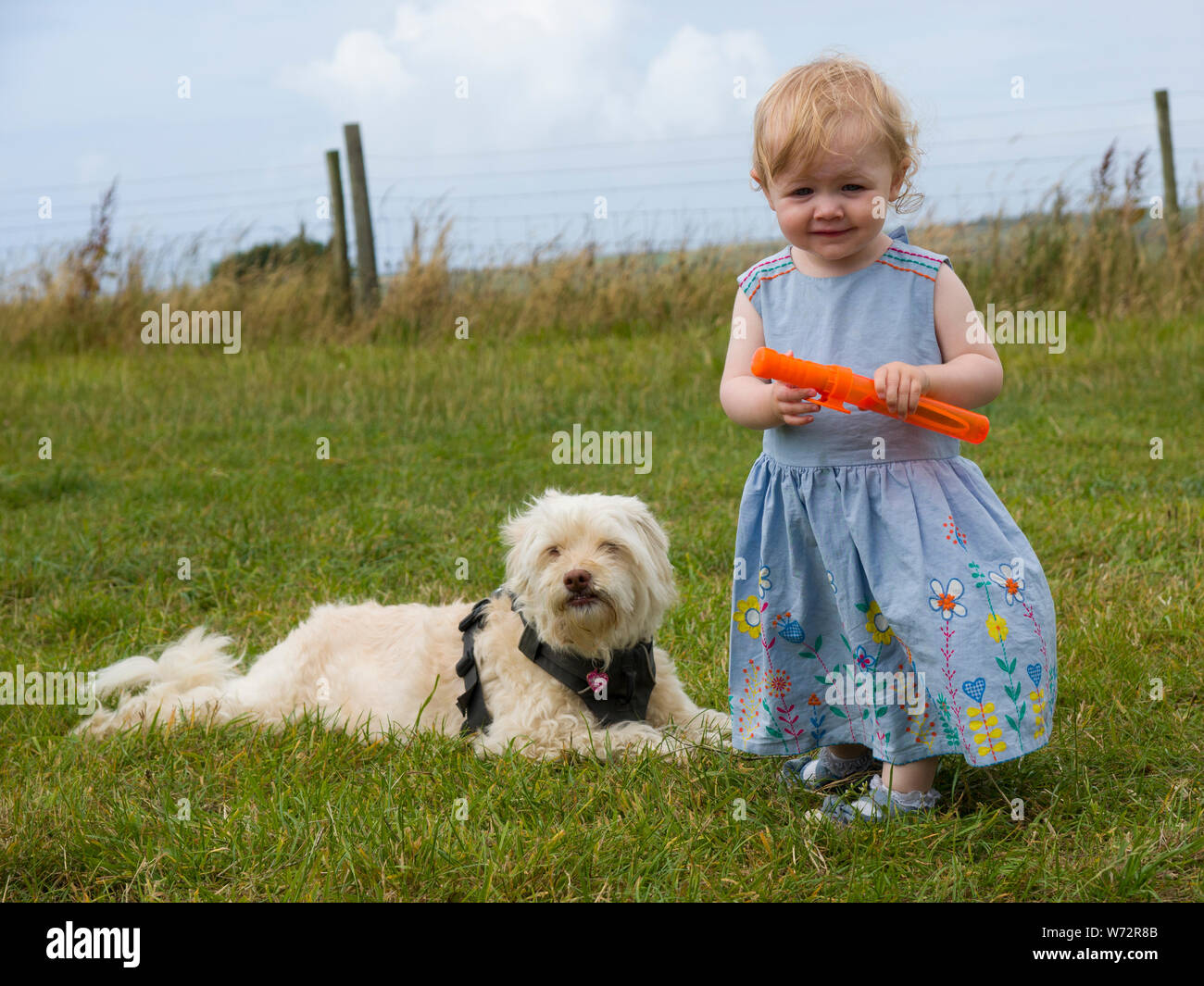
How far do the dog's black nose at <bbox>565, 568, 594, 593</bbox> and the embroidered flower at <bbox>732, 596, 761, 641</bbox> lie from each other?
1.65 feet

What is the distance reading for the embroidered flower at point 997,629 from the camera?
257 cm

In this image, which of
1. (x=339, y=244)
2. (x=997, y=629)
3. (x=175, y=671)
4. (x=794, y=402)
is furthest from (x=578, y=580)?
(x=339, y=244)

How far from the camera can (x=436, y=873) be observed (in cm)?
253

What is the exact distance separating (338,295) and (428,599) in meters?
7.32

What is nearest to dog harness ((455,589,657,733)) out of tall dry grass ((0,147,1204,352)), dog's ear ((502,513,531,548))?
dog's ear ((502,513,531,548))

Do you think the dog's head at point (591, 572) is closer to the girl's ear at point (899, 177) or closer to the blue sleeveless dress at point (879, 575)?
the blue sleeveless dress at point (879, 575)

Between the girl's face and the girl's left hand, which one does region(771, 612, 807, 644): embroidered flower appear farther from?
the girl's face

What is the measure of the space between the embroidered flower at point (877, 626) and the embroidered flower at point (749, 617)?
0.96 ft

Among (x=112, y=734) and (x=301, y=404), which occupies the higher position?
(x=301, y=404)

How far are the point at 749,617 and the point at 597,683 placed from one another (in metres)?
0.71

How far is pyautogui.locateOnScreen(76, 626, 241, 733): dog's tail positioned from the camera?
3.94 meters

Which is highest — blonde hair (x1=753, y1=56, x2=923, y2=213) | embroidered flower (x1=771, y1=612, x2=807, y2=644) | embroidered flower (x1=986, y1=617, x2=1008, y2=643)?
blonde hair (x1=753, y1=56, x2=923, y2=213)
